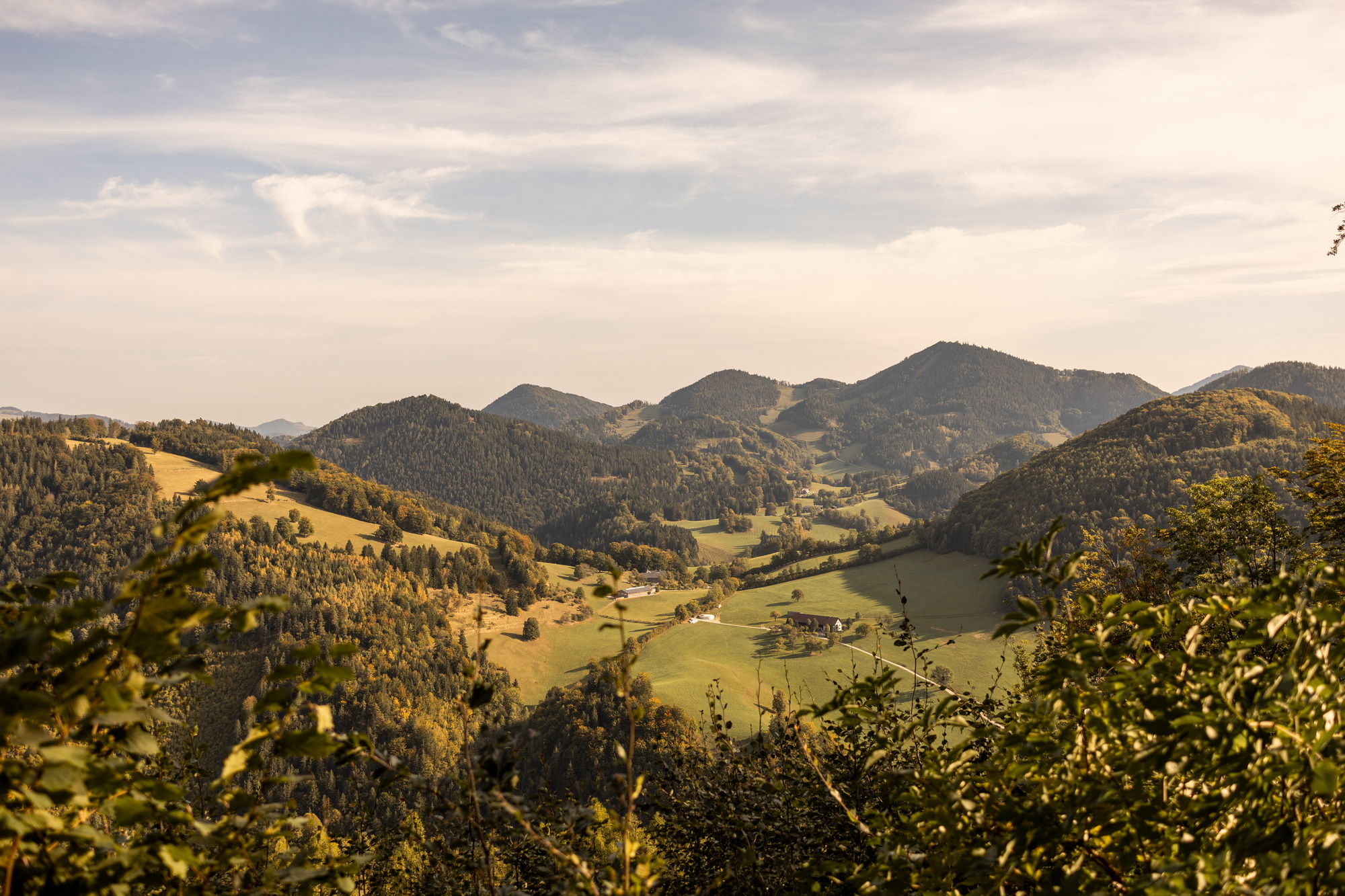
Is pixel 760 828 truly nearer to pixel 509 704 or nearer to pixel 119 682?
pixel 119 682

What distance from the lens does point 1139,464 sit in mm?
159125

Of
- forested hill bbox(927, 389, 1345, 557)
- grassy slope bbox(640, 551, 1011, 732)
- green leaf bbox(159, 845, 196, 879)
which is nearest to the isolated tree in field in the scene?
grassy slope bbox(640, 551, 1011, 732)

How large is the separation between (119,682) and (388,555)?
184m

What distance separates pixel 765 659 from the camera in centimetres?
11550

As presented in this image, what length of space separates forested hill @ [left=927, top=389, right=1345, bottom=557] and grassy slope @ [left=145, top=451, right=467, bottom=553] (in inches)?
5476

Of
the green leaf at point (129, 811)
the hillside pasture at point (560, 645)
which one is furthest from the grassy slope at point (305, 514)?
the green leaf at point (129, 811)

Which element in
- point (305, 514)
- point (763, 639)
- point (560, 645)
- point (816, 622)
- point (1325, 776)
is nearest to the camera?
point (1325, 776)

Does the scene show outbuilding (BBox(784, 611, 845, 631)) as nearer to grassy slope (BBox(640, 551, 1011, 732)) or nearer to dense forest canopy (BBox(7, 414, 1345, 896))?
grassy slope (BBox(640, 551, 1011, 732))

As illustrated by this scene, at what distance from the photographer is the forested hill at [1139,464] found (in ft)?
490

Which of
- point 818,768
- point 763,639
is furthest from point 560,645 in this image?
point 818,768

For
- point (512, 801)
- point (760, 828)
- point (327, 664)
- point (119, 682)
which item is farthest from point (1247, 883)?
point (760, 828)

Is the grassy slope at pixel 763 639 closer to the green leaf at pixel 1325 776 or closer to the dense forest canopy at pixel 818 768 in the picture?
the dense forest canopy at pixel 818 768

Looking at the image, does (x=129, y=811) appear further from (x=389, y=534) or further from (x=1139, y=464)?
(x=389, y=534)

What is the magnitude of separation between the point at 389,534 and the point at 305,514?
77.7 ft
